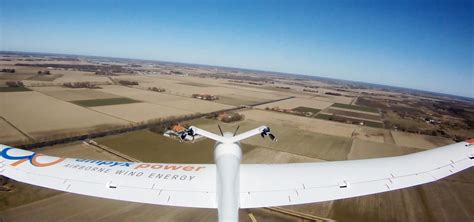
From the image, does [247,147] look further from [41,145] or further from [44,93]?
[44,93]

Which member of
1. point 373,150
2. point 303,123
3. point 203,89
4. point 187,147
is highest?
point 203,89

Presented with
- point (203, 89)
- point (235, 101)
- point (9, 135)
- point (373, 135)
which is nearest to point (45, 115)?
point (9, 135)

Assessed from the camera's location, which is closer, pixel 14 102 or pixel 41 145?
pixel 41 145

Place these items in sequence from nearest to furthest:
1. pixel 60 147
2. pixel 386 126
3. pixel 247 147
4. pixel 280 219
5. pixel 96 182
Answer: pixel 96 182
pixel 280 219
pixel 60 147
pixel 247 147
pixel 386 126

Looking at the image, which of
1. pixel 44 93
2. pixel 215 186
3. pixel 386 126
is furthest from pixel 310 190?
pixel 44 93

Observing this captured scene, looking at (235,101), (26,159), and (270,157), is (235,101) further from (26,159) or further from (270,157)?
(26,159)

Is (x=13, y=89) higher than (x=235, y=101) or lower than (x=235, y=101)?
lower
